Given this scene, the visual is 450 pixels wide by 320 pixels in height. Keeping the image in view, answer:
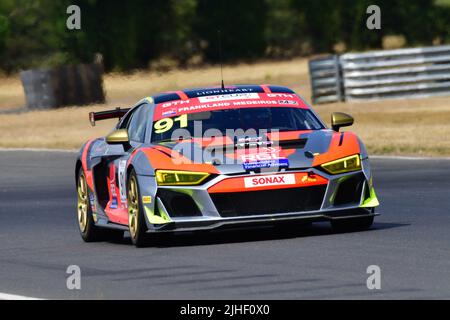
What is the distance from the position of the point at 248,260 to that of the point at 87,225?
11.2 feet

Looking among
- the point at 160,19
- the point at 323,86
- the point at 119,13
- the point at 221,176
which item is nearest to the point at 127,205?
the point at 221,176

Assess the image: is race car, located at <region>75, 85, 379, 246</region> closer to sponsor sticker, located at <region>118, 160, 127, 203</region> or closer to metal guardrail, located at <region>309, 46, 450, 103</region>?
sponsor sticker, located at <region>118, 160, 127, 203</region>

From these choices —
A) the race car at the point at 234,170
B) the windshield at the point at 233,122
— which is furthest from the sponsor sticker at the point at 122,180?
the windshield at the point at 233,122

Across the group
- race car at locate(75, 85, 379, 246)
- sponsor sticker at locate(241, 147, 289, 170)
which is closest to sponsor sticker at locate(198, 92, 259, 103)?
race car at locate(75, 85, 379, 246)

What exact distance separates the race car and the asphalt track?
Answer: 10.4 inches

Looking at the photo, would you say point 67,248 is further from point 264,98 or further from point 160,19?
point 160,19

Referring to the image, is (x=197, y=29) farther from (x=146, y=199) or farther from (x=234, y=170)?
(x=234, y=170)

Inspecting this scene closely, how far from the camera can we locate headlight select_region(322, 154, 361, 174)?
12.4 metres

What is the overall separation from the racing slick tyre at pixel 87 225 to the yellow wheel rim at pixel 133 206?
132 cm

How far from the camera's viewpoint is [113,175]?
539 inches

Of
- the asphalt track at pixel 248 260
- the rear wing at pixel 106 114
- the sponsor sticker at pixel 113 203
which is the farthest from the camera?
the rear wing at pixel 106 114

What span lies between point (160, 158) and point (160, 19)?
67215 millimetres

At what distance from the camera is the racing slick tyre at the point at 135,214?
12.6 meters

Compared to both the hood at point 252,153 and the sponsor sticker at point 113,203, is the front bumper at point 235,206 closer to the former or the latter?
the hood at point 252,153
